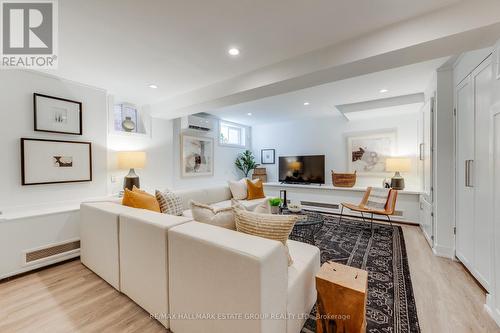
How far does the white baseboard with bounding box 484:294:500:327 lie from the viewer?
156 centimetres

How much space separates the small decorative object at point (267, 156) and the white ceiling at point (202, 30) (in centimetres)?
388

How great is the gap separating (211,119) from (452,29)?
461 cm

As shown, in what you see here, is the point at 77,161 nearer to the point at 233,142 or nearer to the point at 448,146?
the point at 233,142

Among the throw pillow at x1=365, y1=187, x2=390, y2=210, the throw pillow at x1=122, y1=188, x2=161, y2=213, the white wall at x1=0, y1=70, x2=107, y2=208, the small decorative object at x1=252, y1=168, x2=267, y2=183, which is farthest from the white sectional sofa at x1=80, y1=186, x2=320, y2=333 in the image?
the small decorative object at x1=252, y1=168, x2=267, y2=183

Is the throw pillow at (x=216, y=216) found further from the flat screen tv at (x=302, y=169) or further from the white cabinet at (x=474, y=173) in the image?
the flat screen tv at (x=302, y=169)

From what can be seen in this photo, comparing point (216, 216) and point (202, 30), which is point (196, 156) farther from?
point (216, 216)

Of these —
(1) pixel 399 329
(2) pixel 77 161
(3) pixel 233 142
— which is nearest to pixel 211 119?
(3) pixel 233 142

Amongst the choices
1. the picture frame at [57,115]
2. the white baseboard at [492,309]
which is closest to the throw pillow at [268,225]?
the white baseboard at [492,309]

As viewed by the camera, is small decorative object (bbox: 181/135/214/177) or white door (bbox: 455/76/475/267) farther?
small decorative object (bbox: 181/135/214/177)

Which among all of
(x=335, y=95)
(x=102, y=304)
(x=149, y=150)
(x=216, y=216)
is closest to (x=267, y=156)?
(x=335, y=95)

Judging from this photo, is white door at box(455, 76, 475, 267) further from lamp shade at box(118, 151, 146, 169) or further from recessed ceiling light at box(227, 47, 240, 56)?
lamp shade at box(118, 151, 146, 169)

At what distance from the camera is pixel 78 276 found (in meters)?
2.23

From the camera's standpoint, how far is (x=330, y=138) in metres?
5.50

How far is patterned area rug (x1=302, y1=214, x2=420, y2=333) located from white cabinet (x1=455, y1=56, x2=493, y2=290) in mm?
627
